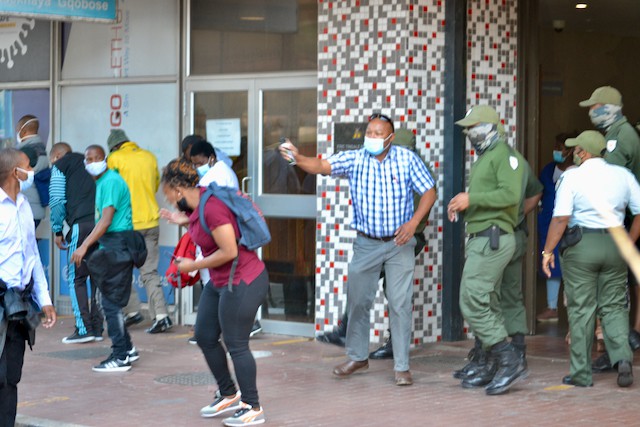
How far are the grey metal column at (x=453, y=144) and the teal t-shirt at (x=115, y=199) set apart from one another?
9.17 feet

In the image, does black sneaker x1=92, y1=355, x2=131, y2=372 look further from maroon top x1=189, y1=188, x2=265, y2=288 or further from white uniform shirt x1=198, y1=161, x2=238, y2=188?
maroon top x1=189, y1=188, x2=265, y2=288

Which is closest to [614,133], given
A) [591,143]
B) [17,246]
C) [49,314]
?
[591,143]

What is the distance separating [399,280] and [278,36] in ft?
12.1

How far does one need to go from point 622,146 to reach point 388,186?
1787 mm

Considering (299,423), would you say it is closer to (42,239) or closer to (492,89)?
(492,89)

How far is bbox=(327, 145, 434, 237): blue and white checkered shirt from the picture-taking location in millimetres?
8023

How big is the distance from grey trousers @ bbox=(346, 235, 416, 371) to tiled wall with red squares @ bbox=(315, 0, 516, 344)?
155 centimetres

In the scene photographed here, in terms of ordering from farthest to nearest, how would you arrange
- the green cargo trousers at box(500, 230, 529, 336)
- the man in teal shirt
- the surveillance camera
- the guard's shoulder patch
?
the surveillance camera
the man in teal shirt
the green cargo trousers at box(500, 230, 529, 336)
the guard's shoulder patch

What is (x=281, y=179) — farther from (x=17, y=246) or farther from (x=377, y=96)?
(x=17, y=246)

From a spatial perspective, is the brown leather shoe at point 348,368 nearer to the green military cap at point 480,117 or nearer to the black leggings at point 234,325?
the black leggings at point 234,325

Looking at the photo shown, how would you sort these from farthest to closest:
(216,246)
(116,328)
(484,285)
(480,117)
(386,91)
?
(386,91) → (116,328) → (480,117) → (484,285) → (216,246)

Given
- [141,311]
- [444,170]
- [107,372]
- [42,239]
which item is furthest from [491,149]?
[42,239]

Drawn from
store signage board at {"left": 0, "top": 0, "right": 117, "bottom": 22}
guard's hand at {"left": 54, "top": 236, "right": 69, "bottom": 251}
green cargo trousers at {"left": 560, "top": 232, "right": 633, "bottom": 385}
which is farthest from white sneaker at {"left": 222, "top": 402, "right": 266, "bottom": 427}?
store signage board at {"left": 0, "top": 0, "right": 117, "bottom": 22}

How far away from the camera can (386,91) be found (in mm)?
9695
